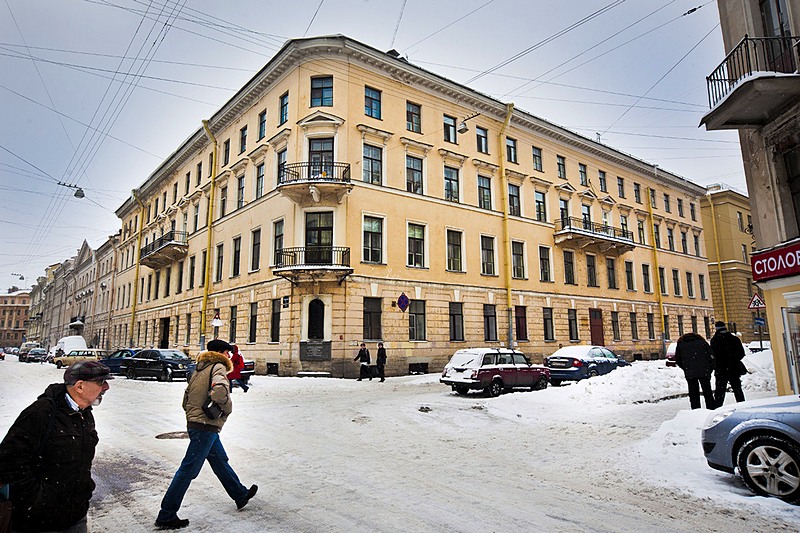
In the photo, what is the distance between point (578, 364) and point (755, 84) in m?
12.6

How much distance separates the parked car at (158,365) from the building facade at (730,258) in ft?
152

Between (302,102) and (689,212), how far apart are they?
3939 cm

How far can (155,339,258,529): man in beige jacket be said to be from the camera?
15.4ft

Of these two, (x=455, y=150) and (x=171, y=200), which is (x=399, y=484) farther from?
(x=171, y=200)

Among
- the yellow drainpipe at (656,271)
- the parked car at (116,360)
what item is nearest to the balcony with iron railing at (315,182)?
the parked car at (116,360)

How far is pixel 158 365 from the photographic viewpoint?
2298 cm

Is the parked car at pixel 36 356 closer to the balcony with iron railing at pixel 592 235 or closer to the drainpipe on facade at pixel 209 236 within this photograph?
the drainpipe on facade at pixel 209 236

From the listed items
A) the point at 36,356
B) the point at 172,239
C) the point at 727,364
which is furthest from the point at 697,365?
the point at 36,356

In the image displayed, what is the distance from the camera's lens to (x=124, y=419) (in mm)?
11047

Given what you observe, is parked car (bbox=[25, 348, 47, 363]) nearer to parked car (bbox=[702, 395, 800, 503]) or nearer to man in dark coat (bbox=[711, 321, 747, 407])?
man in dark coat (bbox=[711, 321, 747, 407])

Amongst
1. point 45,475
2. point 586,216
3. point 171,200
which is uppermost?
point 171,200

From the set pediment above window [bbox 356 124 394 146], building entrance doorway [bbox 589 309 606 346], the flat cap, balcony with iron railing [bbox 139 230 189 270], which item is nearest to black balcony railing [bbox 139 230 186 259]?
balcony with iron railing [bbox 139 230 189 270]

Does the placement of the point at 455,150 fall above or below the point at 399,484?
above

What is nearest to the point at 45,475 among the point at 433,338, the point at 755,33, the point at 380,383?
the point at 755,33
